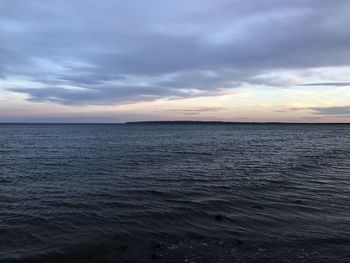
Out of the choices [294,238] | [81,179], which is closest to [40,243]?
[294,238]

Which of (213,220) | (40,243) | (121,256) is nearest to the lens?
(121,256)

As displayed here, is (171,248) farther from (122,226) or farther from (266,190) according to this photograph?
(266,190)

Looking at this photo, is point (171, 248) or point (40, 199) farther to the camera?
point (40, 199)

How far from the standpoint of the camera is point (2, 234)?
14211 millimetres

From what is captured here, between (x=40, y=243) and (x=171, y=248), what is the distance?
5.05 metres

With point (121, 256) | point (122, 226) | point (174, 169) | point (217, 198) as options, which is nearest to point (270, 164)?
point (174, 169)

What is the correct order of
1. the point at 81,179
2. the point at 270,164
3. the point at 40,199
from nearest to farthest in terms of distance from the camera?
1. the point at 40,199
2. the point at 81,179
3. the point at 270,164

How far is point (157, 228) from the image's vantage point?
15.1 meters

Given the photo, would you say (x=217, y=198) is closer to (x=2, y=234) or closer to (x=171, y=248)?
(x=171, y=248)

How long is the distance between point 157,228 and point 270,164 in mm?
24218

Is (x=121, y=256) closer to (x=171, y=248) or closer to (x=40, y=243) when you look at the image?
(x=171, y=248)

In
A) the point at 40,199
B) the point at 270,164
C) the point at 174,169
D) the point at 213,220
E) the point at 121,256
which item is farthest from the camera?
the point at 270,164

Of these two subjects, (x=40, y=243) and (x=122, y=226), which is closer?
(x=40, y=243)

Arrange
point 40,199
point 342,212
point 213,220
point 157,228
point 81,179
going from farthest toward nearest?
point 81,179 < point 40,199 < point 342,212 < point 213,220 < point 157,228
